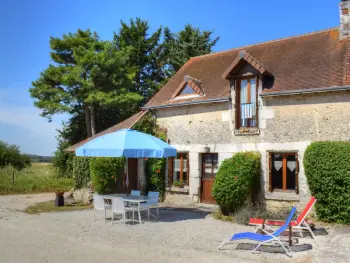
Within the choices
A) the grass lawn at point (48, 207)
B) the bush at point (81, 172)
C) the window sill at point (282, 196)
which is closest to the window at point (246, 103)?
the window sill at point (282, 196)

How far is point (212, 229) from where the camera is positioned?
30.5 feet

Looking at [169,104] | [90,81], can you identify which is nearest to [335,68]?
[169,104]

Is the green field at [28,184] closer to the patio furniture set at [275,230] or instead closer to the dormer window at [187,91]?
the dormer window at [187,91]

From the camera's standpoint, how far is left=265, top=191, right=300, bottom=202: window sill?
11.5 metres

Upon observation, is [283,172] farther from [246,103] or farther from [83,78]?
[83,78]

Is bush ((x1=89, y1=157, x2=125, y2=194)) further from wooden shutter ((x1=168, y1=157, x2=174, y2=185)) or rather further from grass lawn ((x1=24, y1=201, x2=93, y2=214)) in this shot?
wooden shutter ((x1=168, y1=157, x2=174, y2=185))

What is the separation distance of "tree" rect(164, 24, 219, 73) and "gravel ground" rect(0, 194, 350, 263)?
56.3 feet

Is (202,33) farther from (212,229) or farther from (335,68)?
(212,229)

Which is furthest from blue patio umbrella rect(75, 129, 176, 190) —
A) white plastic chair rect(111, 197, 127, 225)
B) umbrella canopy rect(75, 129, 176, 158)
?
white plastic chair rect(111, 197, 127, 225)

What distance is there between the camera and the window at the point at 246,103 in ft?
41.9

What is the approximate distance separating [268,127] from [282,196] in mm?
2415

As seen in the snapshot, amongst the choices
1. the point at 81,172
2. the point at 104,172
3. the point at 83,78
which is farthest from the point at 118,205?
the point at 83,78

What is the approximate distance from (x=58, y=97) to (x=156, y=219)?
609 inches

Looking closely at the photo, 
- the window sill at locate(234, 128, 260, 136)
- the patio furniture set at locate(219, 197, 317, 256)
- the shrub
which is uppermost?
the window sill at locate(234, 128, 260, 136)
